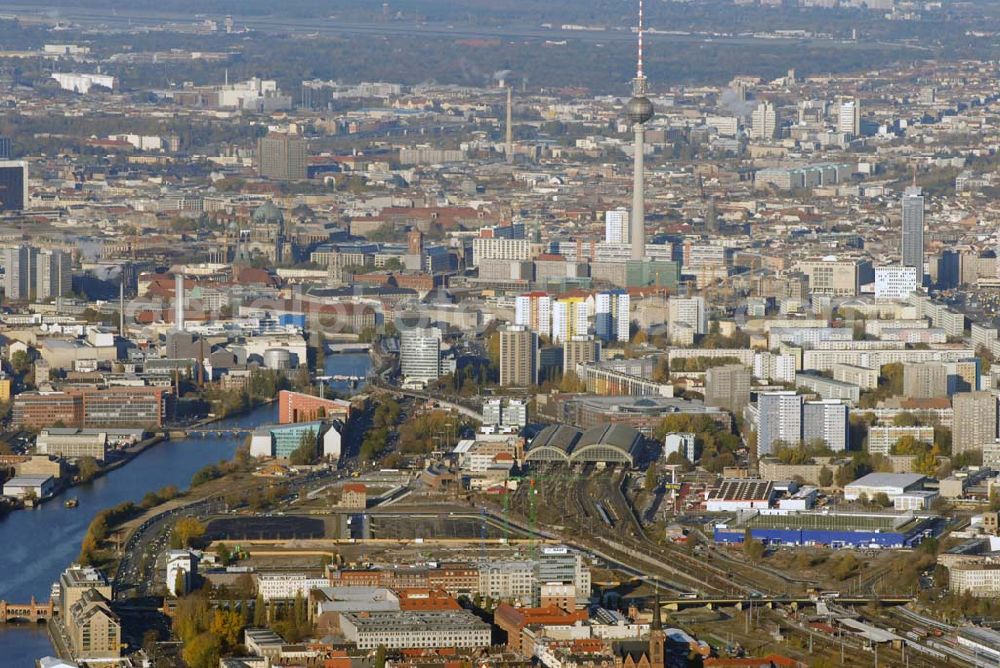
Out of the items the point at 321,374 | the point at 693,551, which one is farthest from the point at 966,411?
the point at 321,374

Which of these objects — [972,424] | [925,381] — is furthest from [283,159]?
[972,424]

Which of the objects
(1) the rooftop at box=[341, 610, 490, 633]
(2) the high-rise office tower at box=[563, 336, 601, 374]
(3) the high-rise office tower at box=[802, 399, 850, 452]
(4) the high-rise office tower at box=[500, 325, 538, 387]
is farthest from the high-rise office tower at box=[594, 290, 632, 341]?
(1) the rooftop at box=[341, 610, 490, 633]

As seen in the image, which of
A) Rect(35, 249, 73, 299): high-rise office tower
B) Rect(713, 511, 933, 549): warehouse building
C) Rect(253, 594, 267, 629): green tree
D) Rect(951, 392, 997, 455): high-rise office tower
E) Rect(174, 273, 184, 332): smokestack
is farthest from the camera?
Rect(35, 249, 73, 299): high-rise office tower

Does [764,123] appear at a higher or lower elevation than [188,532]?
higher

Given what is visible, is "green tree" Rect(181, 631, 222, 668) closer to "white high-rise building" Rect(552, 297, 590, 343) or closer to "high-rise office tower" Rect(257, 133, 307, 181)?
"white high-rise building" Rect(552, 297, 590, 343)

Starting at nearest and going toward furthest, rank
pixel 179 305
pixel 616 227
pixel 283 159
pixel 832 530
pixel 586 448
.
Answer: pixel 832 530 < pixel 586 448 < pixel 179 305 < pixel 616 227 < pixel 283 159

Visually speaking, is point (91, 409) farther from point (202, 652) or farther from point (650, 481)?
point (202, 652)
